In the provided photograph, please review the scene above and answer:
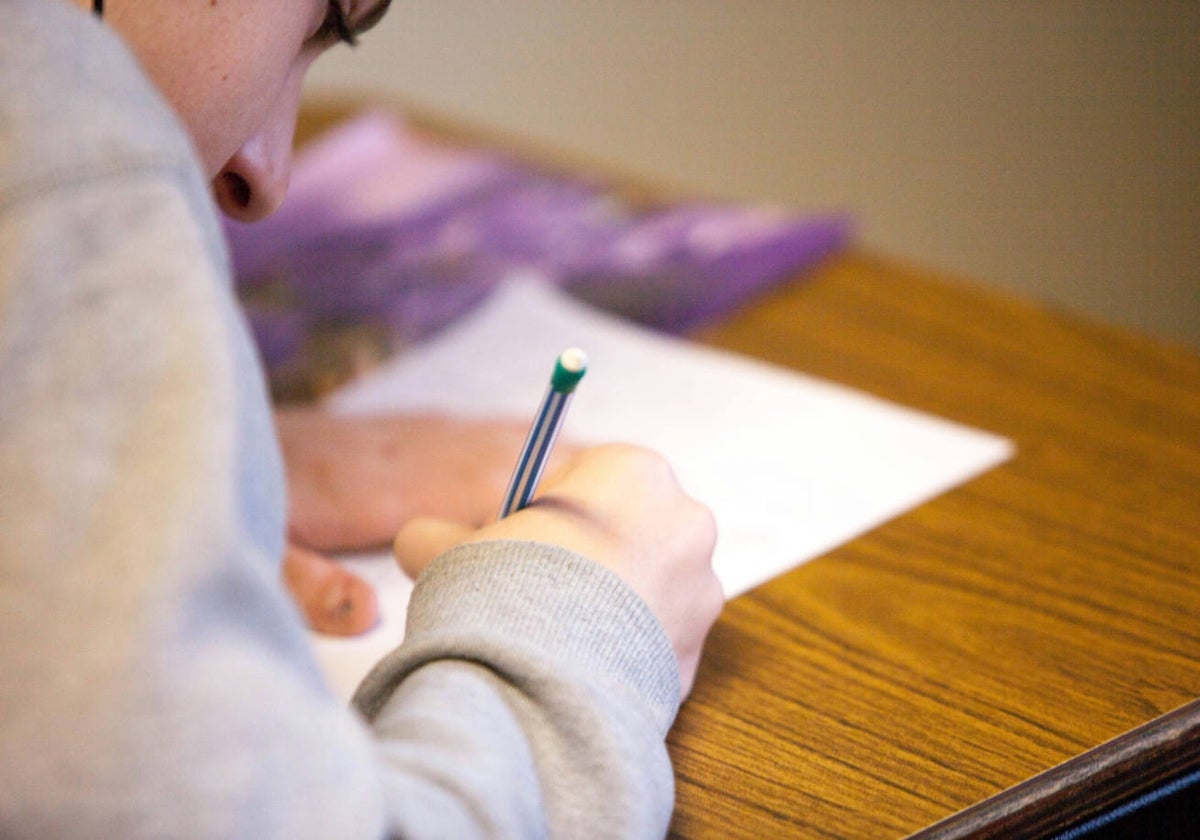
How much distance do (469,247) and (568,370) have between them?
48 cm

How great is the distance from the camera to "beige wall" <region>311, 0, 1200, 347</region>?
1451mm

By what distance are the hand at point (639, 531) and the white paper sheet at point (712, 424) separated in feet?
0.20

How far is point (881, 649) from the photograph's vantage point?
1.56ft

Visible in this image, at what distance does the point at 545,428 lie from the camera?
17.1 inches

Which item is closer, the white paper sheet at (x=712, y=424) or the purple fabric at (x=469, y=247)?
the white paper sheet at (x=712, y=424)

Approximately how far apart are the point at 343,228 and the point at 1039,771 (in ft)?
2.15

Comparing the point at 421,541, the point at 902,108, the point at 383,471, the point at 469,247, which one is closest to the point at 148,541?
the point at 421,541

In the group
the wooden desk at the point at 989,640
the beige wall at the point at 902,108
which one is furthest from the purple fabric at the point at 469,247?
the beige wall at the point at 902,108

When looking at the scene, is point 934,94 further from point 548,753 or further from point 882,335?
point 548,753

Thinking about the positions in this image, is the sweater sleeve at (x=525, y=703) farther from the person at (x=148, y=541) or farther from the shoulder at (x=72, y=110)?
the shoulder at (x=72, y=110)

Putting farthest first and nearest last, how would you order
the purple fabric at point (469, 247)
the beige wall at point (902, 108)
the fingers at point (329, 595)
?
1. the beige wall at point (902, 108)
2. the purple fabric at point (469, 247)
3. the fingers at point (329, 595)

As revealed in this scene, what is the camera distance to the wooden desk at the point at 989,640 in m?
0.40

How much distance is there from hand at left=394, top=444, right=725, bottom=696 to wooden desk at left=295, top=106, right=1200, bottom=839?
3cm

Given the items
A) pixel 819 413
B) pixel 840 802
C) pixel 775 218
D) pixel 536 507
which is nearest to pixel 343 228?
pixel 775 218
